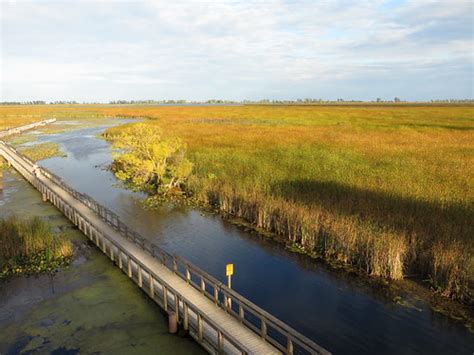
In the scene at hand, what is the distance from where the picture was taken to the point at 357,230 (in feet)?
58.5

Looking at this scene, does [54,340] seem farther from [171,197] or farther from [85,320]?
[171,197]

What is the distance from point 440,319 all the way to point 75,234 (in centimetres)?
1903

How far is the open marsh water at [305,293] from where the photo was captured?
1241 cm

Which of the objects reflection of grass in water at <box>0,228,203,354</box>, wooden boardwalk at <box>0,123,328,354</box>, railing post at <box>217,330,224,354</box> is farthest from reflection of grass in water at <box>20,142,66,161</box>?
railing post at <box>217,330,224,354</box>

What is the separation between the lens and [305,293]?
1550 centimetres

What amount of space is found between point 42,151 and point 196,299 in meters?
47.6

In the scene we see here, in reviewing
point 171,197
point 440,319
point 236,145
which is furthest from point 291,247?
point 236,145

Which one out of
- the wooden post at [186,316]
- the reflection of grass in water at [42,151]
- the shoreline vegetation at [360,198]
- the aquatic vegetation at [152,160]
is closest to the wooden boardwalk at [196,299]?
the wooden post at [186,316]

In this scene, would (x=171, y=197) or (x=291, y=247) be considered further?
(x=171, y=197)

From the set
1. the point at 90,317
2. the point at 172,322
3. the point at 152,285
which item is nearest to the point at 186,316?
the point at 172,322

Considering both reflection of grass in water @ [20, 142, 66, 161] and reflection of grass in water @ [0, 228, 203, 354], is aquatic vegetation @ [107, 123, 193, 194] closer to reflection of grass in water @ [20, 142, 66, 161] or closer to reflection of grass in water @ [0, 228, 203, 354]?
reflection of grass in water @ [0, 228, 203, 354]

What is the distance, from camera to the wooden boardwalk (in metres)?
10.4

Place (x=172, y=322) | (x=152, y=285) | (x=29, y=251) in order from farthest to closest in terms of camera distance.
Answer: (x=29, y=251) → (x=152, y=285) → (x=172, y=322)

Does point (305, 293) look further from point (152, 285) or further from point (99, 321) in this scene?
point (99, 321)
